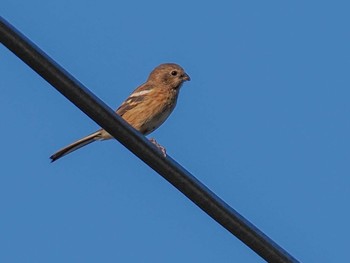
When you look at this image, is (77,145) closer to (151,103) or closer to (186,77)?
(151,103)

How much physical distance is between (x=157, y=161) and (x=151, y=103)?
20.8 ft

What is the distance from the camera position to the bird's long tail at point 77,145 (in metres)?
11.0

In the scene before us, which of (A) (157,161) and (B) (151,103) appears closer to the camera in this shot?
(A) (157,161)

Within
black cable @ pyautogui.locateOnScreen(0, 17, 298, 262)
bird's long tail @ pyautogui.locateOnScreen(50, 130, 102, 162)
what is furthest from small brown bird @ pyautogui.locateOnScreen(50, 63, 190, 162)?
black cable @ pyautogui.locateOnScreen(0, 17, 298, 262)

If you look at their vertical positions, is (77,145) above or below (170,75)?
below

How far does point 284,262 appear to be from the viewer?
5797 mm

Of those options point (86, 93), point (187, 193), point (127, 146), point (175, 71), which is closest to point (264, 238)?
point (187, 193)

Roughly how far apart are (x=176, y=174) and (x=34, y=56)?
121 centimetres

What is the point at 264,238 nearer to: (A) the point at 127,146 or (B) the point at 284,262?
(B) the point at 284,262

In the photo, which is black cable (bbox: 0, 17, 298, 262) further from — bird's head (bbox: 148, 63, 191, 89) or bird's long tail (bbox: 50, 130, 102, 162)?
bird's head (bbox: 148, 63, 191, 89)

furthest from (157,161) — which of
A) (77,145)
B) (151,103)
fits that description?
(151,103)

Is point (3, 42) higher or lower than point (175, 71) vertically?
lower

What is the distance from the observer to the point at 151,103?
12195 mm

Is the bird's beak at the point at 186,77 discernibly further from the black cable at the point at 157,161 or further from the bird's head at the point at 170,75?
the black cable at the point at 157,161
